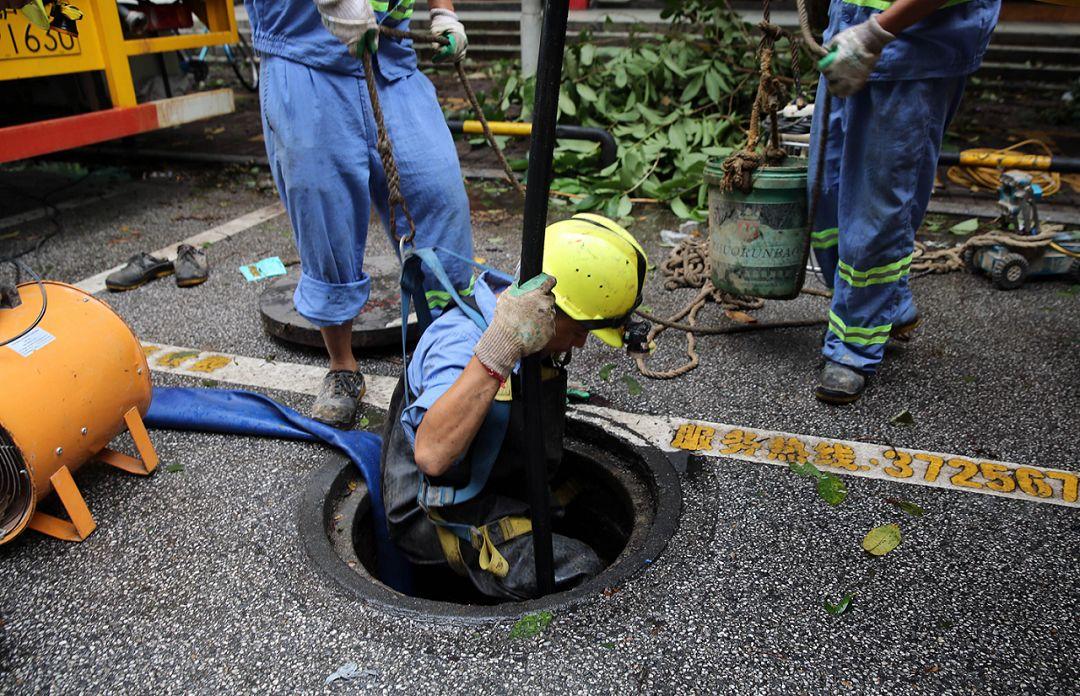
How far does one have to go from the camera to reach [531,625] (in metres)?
2.02

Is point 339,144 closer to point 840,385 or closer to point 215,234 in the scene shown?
point 840,385

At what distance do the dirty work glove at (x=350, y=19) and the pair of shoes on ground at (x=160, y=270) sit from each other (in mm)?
2424

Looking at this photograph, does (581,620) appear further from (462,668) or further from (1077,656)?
(1077,656)

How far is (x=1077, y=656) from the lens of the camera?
6.22 ft

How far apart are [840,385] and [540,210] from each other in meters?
1.76

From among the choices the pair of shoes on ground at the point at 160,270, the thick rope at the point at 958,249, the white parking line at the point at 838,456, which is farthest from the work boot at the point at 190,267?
the thick rope at the point at 958,249

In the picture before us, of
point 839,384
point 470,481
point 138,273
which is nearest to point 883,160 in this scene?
point 839,384

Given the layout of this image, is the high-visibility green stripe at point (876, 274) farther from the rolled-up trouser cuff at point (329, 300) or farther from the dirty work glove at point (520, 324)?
the rolled-up trouser cuff at point (329, 300)

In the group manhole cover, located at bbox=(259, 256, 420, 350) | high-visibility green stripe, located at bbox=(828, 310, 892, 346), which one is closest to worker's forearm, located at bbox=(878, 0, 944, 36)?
high-visibility green stripe, located at bbox=(828, 310, 892, 346)

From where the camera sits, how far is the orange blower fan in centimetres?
224

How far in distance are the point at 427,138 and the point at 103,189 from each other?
4.66 m

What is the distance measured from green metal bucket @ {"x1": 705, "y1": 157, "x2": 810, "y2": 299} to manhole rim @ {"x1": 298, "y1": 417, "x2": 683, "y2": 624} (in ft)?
3.15

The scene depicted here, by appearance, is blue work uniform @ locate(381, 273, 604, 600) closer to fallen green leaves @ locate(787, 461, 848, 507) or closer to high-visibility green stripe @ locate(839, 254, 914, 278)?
fallen green leaves @ locate(787, 461, 848, 507)

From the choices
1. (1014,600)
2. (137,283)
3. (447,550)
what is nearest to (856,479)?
(1014,600)
